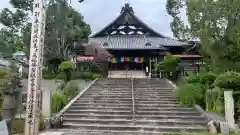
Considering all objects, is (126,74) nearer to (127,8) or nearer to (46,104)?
(127,8)

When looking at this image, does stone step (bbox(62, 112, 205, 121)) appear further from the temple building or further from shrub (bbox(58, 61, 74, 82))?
the temple building

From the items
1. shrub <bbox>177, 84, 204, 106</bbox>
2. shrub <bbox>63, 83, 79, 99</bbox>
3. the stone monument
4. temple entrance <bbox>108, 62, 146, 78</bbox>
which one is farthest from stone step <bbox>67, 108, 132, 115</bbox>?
temple entrance <bbox>108, 62, 146, 78</bbox>

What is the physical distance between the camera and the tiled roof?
2975cm

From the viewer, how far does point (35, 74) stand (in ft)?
28.2

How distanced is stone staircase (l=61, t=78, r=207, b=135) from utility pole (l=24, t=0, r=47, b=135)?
2.17m

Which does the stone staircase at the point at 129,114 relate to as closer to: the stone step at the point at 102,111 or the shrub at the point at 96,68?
the stone step at the point at 102,111

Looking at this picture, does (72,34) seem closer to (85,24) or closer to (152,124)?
(85,24)

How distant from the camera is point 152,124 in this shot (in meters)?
11.7

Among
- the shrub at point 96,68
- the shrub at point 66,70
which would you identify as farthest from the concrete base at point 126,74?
the shrub at point 66,70

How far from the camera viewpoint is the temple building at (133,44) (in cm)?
2966

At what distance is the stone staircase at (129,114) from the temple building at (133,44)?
Result: 11.6 metres

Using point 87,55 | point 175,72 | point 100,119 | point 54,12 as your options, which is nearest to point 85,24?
point 87,55

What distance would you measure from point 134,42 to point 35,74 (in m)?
23.6

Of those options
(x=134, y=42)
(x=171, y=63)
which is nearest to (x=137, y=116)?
(x=171, y=63)
